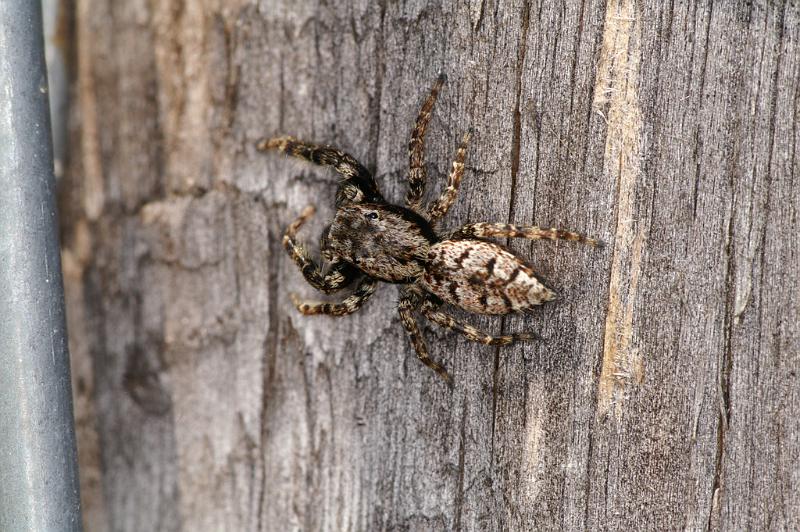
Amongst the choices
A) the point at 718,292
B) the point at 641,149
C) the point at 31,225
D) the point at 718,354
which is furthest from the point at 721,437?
the point at 31,225

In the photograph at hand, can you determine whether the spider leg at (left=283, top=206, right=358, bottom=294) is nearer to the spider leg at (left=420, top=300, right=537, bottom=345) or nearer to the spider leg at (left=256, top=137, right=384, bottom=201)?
the spider leg at (left=256, top=137, right=384, bottom=201)

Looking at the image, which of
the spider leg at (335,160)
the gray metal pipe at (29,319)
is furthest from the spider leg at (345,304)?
the gray metal pipe at (29,319)

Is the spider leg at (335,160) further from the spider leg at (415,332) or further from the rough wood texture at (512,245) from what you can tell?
the spider leg at (415,332)

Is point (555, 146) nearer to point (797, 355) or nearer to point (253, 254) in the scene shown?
point (797, 355)

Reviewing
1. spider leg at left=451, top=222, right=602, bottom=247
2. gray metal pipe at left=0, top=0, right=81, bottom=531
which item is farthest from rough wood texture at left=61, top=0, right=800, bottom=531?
gray metal pipe at left=0, top=0, right=81, bottom=531

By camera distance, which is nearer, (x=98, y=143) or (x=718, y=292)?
(x=718, y=292)

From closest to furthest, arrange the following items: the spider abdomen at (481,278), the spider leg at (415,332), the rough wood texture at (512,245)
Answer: the rough wood texture at (512,245)
the spider abdomen at (481,278)
the spider leg at (415,332)

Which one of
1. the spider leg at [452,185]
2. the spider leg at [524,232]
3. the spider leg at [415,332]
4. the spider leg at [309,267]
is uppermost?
→ the spider leg at [452,185]
